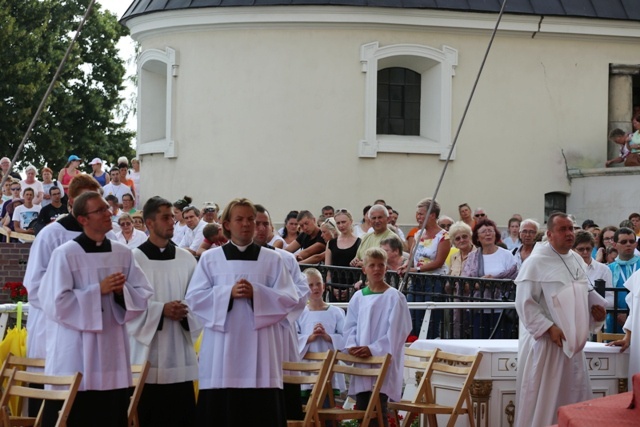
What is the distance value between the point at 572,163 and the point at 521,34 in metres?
2.50

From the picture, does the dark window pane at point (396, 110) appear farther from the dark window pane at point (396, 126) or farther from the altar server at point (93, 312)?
the altar server at point (93, 312)

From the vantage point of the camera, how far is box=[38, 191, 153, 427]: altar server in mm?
10602

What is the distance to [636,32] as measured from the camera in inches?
1056

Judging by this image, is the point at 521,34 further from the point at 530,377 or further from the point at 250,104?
the point at 530,377

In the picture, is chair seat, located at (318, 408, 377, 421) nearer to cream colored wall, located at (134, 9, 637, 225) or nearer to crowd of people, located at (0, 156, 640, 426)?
crowd of people, located at (0, 156, 640, 426)

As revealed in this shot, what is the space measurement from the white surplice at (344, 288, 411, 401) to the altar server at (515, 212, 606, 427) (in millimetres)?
1020

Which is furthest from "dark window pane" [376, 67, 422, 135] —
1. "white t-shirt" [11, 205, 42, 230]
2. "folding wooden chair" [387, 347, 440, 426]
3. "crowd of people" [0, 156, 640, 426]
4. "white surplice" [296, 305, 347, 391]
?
"folding wooden chair" [387, 347, 440, 426]

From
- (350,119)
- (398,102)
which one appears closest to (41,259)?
(350,119)

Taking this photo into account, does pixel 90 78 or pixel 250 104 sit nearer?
pixel 250 104

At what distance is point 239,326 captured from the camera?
1127 centimetres

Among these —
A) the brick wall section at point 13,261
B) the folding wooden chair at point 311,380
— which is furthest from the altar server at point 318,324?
the brick wall section at point 13,261

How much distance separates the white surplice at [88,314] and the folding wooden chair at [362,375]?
5.95 feet

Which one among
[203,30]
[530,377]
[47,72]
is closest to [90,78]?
[47,72]

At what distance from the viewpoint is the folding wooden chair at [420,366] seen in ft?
40.4
